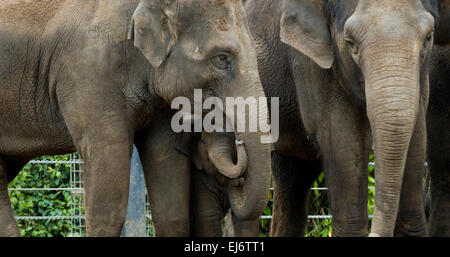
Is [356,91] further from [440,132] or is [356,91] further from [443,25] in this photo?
[440,132]

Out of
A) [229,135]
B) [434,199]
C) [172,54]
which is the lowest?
[434,199]

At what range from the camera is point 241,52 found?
217 inches

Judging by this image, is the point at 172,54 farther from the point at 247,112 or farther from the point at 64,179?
the point at 64,179

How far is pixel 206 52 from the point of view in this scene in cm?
549

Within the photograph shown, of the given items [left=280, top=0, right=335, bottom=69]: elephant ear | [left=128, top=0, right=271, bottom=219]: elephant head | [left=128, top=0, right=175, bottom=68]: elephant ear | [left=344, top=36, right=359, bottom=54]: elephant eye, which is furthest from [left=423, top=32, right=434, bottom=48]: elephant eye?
[left=128, top=0, right=175, bottom=68]: elephant ear

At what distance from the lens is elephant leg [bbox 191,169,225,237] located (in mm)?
6012

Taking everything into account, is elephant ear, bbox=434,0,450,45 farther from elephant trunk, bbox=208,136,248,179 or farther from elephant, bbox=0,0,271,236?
elephant trunk, bbox=208,136,248,179

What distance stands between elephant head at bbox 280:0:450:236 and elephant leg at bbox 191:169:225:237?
0.93 m

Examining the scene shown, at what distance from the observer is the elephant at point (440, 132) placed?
22.4ft

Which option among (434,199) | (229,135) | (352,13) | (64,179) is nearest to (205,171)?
(229,135)

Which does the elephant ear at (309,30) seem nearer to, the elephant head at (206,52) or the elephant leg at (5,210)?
the elephant head at (206,52)

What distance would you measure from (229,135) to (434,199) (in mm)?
1725

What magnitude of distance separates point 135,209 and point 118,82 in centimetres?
139

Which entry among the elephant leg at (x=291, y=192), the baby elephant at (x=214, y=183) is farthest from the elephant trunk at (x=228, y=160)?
the elephant leg at (x=291, y=192)
